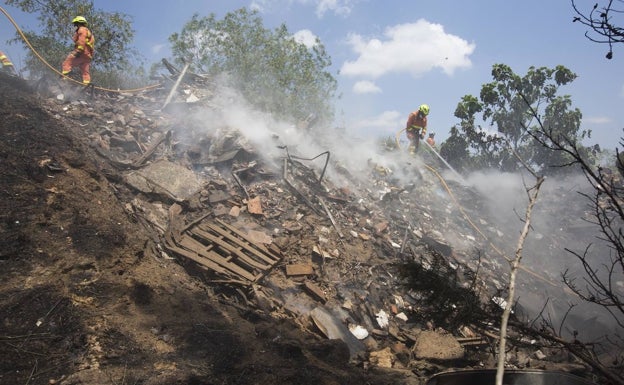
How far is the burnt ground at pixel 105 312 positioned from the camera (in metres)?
2.65

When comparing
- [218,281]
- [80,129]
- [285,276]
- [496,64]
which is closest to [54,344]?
[218,281]

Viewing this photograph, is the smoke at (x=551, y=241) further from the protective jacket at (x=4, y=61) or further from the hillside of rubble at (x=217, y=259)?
the protective jacket at (x=4, y=61)

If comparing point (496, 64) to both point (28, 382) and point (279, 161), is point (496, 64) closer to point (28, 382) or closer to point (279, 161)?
point (279, 161)

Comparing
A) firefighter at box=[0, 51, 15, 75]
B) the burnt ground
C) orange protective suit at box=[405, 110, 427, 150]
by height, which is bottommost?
the burnt ground

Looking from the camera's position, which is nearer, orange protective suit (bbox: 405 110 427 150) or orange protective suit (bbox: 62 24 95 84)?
orange protective suit (bbox: 62 24 95 84)

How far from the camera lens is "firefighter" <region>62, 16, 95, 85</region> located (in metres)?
8.26

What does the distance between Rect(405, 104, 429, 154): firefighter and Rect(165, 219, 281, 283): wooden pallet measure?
827 cm

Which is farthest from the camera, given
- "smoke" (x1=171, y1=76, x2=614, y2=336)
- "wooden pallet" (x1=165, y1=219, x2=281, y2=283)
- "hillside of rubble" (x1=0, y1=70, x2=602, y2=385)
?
"smoke" (x1=171, y1=76, x2=614, y2=336)

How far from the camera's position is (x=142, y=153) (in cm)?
760

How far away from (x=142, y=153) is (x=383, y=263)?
599 cm

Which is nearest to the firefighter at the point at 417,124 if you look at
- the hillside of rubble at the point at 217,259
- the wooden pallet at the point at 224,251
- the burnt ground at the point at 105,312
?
the hillside of rubble at the point at 217,259

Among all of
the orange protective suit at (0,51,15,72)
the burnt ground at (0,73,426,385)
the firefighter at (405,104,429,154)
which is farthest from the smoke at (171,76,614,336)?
the orange protective suit at (0,51,15,72)

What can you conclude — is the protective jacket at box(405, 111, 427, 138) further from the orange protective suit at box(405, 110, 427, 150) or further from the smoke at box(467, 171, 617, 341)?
the smoke at box(467, 171, 617, 341)

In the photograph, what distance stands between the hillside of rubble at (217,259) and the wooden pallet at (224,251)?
0.03 meters
